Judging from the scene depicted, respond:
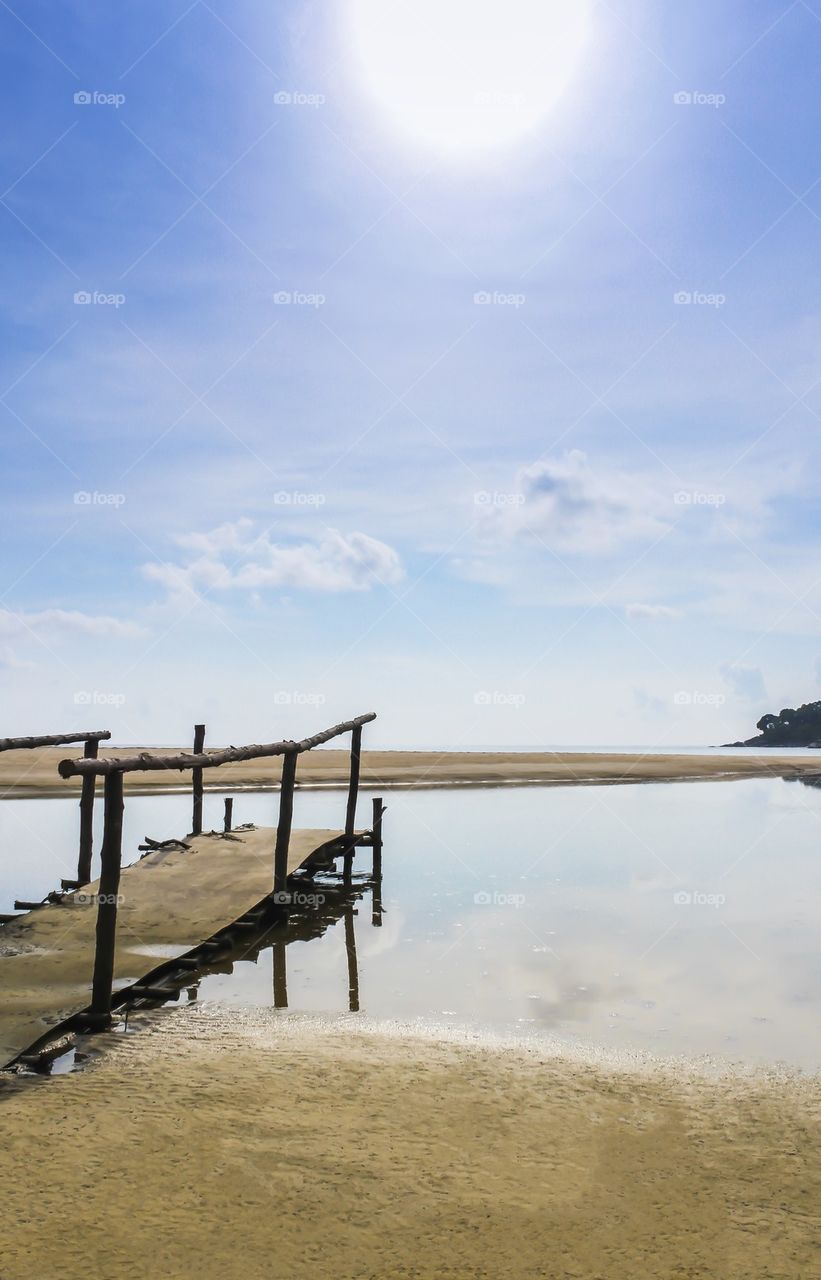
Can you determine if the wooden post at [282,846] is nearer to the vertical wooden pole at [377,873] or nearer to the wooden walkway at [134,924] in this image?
the wooden walkway at [134,924]

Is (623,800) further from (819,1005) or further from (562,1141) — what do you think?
(562,1141)

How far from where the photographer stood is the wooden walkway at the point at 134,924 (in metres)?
8.75

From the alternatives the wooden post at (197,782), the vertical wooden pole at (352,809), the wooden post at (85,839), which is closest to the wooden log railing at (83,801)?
the wooden post at (85,839)

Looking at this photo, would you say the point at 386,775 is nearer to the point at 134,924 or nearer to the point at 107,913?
the point at 134,924

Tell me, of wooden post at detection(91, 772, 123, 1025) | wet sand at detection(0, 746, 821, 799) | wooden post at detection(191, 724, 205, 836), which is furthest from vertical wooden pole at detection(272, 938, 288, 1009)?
wet sand at detection(0, 746, 821, 799)

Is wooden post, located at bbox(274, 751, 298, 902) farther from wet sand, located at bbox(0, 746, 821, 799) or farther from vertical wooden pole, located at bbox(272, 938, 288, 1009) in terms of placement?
wet sand, located at bbox(0, 746, 821, 799)

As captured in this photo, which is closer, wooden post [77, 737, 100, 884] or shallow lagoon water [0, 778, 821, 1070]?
shallow lagoon water [0, 778, 821, 1070]

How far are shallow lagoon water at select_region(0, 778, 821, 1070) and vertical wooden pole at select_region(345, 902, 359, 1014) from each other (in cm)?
4

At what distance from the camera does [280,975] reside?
36.9ft

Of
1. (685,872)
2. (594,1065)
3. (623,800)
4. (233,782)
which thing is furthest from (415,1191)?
(233,782)

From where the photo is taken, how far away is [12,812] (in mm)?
29328

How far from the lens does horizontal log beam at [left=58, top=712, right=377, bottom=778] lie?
9.55m

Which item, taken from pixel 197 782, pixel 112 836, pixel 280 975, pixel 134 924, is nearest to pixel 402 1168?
pixel 112 836

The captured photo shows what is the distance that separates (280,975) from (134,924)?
2.12m
